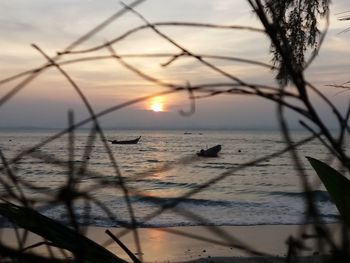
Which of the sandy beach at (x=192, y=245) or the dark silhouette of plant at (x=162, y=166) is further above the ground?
the dark silhouette of plant at (x=162, y=166)

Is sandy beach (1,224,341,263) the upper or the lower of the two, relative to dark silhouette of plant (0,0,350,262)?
lower

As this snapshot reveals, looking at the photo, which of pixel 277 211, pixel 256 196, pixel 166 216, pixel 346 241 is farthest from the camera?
pixel 256 196

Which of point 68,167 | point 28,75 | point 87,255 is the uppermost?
point 28,75

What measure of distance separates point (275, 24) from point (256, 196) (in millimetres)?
26074

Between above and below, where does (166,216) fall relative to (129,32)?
below

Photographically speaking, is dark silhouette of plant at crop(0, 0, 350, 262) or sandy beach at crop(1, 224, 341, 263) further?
sandy beach at crop(1, 224, 341, 263)

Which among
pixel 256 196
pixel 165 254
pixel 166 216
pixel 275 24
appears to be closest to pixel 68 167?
pixel 275 24

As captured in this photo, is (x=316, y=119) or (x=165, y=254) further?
(x=165, y=254)

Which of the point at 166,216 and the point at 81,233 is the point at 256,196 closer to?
the point at 166,216

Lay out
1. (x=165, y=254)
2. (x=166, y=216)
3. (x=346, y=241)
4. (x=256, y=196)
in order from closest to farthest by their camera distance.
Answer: (x=346, y=241) → (x=165, y=254) → (x=166, y=216) → (x=256, y=196)

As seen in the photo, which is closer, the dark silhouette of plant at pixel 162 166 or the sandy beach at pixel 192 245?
the dark silhouette of plant at pixel 162 166

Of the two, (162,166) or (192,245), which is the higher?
(162,166)

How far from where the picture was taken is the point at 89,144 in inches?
21.8

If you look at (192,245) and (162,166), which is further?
(192,245)
